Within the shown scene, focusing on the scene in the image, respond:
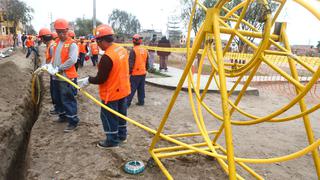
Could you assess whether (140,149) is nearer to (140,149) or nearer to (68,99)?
(140,149)

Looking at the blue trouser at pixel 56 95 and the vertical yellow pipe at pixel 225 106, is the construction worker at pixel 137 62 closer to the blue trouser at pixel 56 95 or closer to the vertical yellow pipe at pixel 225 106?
the blue trouser at pixel 56 95


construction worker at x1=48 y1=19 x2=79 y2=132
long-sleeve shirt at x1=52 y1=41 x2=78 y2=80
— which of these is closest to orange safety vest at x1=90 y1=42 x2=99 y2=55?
construction worker at x1=48 y1=19 x2=79 y2=132

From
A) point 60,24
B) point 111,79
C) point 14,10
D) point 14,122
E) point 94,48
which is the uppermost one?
point 14,10

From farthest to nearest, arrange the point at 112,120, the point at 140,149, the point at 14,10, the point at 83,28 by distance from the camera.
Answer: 1. the point at 83,28
2. the point at 14,10
3. the point at 140,149
4. the point at 112,120

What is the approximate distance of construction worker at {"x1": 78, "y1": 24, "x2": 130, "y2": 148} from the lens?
3484 mm

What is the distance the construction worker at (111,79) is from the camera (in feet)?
11.4

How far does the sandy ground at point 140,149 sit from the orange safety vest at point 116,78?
771 mm

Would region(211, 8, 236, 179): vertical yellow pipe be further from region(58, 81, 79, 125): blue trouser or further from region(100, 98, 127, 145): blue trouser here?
region(58, 81, 79, 125): blue trouser

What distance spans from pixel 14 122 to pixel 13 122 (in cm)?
3

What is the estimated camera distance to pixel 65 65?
427 cm

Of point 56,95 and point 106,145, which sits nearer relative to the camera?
point 106,145

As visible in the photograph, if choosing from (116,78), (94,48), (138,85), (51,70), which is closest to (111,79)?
(116,78)

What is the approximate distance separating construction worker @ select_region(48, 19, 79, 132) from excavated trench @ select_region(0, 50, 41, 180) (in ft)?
3.12

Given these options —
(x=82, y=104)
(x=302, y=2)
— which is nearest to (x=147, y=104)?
(x=82, y=104)
